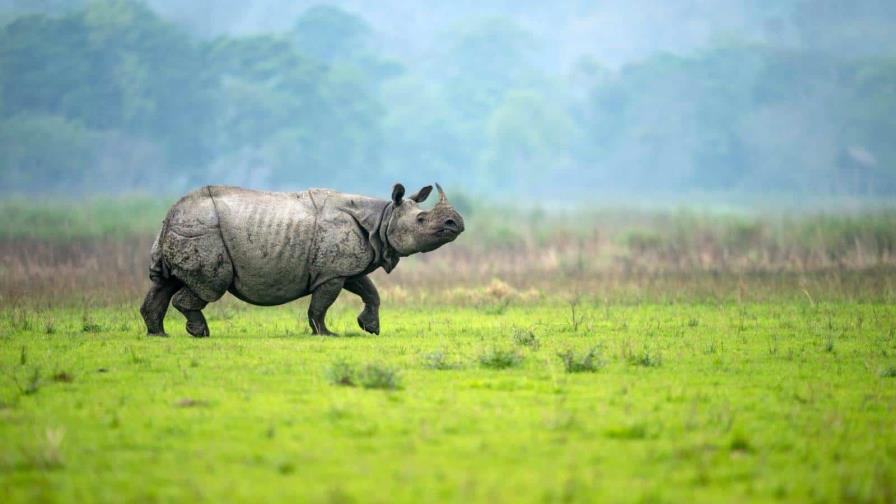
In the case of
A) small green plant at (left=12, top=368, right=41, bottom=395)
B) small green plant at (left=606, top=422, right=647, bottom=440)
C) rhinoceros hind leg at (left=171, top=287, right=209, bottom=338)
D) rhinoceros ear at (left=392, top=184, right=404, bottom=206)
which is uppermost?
rhinoceros ear at (left=392, top=184, right=404, bottom=206)

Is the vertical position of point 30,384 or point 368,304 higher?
point 368,304

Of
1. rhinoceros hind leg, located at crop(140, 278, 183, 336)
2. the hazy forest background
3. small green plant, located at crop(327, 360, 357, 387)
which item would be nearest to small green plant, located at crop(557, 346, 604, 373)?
small green plant, located at crop(327, 360, 357, 387)

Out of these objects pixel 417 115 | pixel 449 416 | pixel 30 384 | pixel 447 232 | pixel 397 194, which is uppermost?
pixel 417 115

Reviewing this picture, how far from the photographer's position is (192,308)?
17.2 metres

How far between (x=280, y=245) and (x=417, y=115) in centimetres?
11388

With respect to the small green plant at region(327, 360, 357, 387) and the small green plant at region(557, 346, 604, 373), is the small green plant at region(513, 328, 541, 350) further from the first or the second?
the small green plant at region(327, 360, 357, 387)

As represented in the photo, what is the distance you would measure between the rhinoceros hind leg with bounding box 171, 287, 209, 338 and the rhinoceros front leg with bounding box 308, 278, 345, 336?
1404mm

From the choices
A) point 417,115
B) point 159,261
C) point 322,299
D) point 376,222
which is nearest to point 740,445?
point 322,299

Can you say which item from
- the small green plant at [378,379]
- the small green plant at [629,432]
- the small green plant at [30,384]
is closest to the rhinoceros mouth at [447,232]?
the small green plant at [378,379]

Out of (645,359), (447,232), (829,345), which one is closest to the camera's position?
(645,359)

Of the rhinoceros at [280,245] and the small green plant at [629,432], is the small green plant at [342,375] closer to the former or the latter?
the small green plant at [629,432]

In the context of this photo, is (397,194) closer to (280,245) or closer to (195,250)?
(280,245)

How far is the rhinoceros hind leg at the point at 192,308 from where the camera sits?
1709 centimetres

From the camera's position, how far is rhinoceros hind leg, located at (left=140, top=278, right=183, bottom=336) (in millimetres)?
17328
